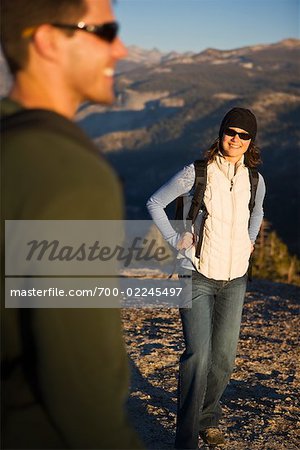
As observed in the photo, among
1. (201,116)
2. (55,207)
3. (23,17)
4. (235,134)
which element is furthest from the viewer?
(201,116)

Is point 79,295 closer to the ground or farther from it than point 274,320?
farther from it

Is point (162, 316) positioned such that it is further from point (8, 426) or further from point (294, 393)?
point (8, 426)

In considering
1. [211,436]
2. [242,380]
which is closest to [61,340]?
[211,436]

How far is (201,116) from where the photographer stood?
123438mm

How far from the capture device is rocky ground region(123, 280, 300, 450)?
4.49 meters

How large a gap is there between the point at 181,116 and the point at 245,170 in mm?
125837

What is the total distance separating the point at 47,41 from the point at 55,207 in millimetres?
346

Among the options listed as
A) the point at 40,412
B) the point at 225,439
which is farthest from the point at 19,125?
the point at 225,439

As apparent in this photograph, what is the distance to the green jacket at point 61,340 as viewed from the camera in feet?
3.54

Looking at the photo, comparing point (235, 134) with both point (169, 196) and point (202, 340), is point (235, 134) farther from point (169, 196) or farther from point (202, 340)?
point (202, 340)

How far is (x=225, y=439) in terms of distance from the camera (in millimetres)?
4316

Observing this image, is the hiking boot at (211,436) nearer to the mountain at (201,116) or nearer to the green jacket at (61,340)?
the green jacket at (61,340)

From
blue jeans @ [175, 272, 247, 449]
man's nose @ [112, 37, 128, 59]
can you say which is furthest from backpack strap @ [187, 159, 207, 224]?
man's nose @ [112, 37, 128, 59]

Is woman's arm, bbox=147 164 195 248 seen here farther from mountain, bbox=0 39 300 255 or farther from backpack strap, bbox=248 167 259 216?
mountain, bbox=0 39 300 255
